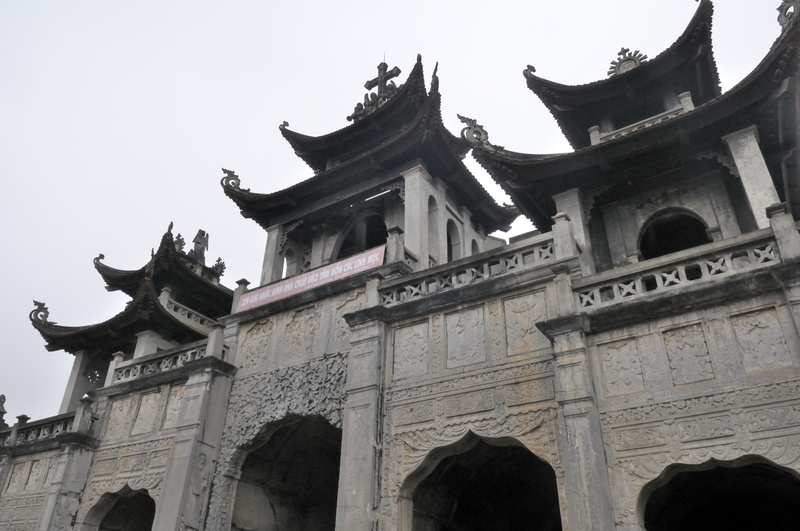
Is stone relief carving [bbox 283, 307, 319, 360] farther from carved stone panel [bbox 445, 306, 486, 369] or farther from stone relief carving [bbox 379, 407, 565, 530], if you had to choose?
carved stone panel [bbox 445, 306, 486, 369]

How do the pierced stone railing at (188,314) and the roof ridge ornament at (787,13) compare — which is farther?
the pierced stone railing at (188,314)

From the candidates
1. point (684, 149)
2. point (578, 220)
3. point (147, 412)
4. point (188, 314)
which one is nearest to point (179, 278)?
point (188, 314)

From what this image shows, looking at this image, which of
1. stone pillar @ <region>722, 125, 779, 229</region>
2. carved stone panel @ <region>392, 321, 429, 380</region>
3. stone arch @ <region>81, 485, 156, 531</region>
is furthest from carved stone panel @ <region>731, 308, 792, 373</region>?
stone arch @ <region>81, 485, 156, 531</region>

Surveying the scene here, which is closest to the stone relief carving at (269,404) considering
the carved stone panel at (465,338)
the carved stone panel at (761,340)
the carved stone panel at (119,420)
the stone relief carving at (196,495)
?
the stone relief carving at (196,495)

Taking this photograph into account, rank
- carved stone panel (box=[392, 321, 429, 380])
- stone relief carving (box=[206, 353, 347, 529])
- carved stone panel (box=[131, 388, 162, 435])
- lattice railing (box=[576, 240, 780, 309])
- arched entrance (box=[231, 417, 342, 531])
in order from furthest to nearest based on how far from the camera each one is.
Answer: carved stone panel (box=[131, 388, 162, 435]), arched entrance (box=[231, 417, 342, 531]), stone relief carving (box=[206, 353, 347, 529]), carved stone panel (box=[392, 321, 429, 380]), lattice railing (box=[576, 240, 780, 309])

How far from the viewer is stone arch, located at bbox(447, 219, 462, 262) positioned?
743 inches

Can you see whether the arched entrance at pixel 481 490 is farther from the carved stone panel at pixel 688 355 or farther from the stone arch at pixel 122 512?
the stone arch at pixel 122 512

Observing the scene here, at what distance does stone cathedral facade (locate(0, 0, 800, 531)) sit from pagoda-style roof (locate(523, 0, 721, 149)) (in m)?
0.06

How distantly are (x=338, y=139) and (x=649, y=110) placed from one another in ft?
32.0

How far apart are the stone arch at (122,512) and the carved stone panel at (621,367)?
10.7 m

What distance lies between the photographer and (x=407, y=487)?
1011 cm

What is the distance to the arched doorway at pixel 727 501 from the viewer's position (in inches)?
393

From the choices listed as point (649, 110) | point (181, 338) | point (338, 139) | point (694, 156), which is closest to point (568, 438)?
point (694, 156)

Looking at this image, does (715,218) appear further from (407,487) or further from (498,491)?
(407,487)
